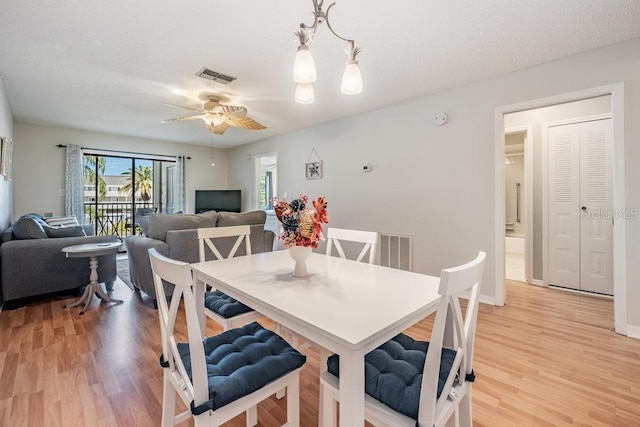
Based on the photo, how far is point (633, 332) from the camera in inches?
92.6

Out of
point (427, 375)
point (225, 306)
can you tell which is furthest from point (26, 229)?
point (427, 375)

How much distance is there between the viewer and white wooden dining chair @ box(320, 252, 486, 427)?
879 millimetres

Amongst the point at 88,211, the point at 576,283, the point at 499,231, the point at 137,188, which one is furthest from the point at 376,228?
the point at 88,211

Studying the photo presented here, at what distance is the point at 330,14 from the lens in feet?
6.55

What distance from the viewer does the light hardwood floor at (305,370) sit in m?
1.53

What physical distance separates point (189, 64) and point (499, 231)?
3.44 metres

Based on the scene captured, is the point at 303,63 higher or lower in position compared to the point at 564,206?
higher

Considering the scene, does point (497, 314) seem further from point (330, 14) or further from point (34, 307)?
point (34, 307)

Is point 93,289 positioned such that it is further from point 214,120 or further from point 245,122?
point 245,122

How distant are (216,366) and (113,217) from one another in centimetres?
690

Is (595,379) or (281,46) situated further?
(281,46)

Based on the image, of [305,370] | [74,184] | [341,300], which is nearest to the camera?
[341,300]

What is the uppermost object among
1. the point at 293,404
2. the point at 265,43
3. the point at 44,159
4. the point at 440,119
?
the point at 265,43

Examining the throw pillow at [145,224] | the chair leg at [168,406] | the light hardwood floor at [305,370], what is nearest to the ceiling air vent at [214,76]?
the throw pillow at [145,224]
